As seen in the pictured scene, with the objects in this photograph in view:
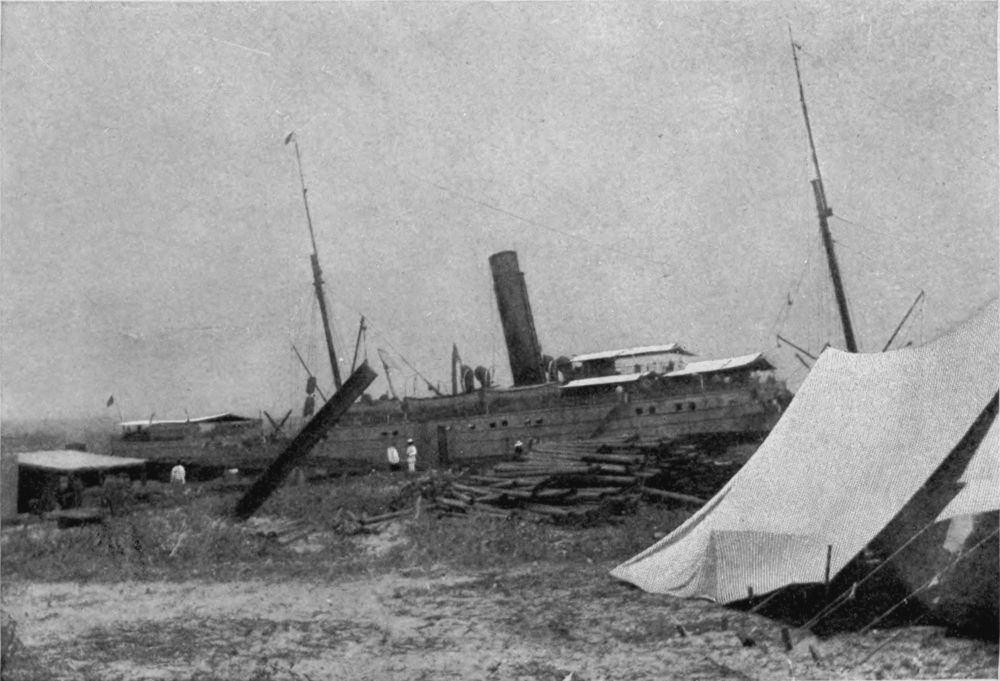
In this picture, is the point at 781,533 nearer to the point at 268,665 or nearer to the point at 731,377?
the point at 268,665

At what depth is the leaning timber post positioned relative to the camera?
31.3 feet


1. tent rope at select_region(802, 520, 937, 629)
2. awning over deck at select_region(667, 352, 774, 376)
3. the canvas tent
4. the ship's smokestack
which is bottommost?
tent rope at select_region(802, 520, 937, 629)

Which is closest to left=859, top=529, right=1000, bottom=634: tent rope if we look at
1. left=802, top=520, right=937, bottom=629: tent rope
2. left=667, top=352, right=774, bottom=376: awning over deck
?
left=802, top=520, right=937, bottom=629: tent rope

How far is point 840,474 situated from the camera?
21.7ft

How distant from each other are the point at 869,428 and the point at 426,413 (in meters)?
19.5

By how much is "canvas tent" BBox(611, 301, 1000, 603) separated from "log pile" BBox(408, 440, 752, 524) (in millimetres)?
3557

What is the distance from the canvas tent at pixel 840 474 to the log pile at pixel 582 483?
3557 millimetres

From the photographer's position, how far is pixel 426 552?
9.97m

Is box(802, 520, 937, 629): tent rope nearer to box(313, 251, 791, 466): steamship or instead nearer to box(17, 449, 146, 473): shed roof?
box(313, 251, 791, 466): steamship

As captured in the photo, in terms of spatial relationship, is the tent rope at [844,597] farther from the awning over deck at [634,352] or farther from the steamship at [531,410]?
the awning over deck at [634,352]

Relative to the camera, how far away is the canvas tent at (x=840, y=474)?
5.86 m

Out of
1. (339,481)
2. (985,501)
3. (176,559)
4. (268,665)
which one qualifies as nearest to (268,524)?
(176,559)

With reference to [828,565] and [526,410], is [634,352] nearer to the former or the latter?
[526,410]

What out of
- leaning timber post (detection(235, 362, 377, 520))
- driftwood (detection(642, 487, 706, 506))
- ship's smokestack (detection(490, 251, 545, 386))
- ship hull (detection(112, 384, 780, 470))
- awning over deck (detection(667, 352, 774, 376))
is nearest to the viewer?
leaning timber post (detection(235, 362, 377, 520))
